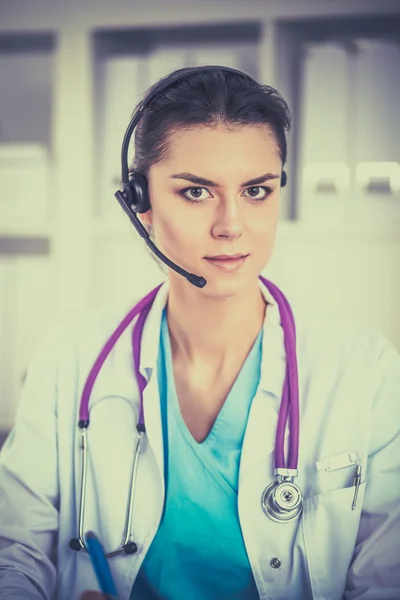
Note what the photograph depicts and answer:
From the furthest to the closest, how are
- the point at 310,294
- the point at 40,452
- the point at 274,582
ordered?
1. the point at 310,294
2. the point at 40,452
3. the point at 274,582

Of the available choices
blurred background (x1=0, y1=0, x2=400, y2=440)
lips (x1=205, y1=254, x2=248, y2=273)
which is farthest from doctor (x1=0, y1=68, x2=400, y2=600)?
blurred background (x1=0, y1=0, x2=400, y2=440)

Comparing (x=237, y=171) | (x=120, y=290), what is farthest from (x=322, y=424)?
→ (x=120, y=290)

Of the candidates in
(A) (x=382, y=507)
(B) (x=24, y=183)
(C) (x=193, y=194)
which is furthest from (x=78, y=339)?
(B) (x=24, y=183)

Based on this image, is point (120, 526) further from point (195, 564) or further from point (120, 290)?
point (120, 290)

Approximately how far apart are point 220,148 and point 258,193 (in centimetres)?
10

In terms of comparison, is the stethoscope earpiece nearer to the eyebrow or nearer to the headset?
the headset

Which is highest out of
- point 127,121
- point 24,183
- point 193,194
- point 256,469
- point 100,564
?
point 127,121

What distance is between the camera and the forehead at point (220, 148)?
89 cm

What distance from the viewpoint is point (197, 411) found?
1.01 metres

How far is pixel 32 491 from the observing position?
98cm

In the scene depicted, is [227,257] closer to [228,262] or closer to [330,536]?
[228,262]

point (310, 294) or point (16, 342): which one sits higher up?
point (310, 294)

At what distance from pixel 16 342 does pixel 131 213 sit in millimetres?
927

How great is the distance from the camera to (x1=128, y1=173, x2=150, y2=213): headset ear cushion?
961mm
